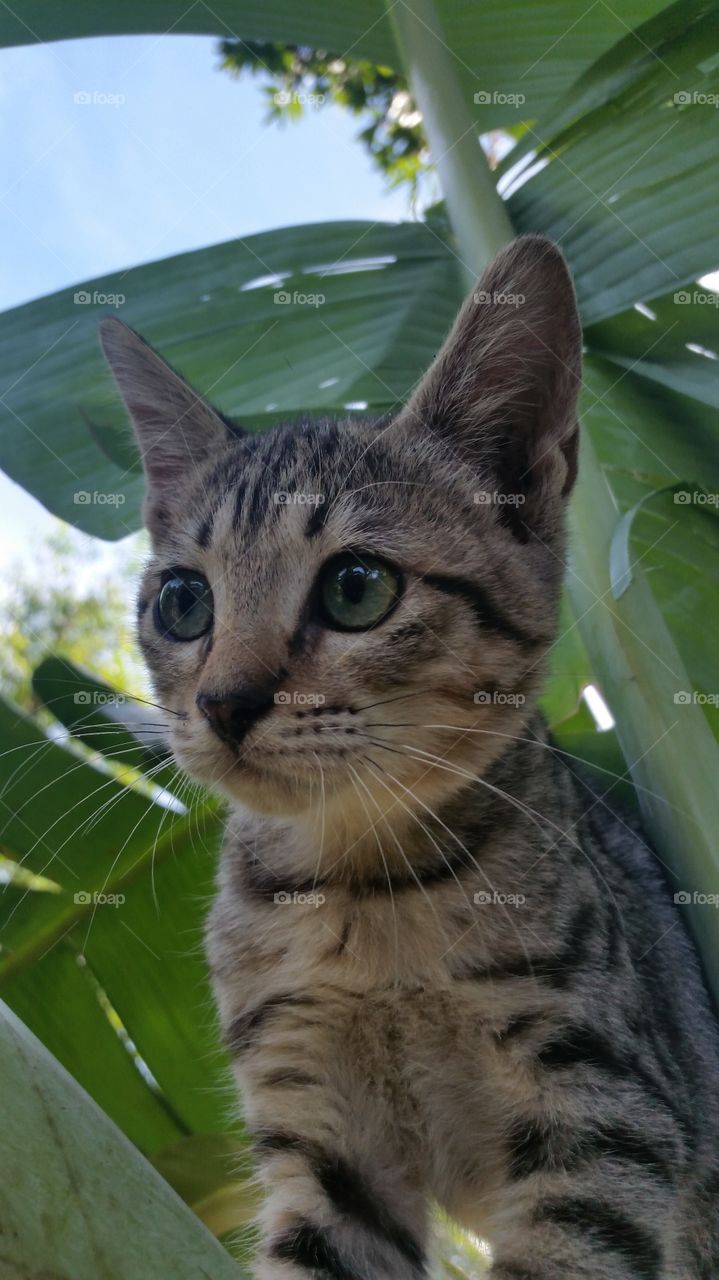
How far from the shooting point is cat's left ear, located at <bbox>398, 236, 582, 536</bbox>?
0.84 meters

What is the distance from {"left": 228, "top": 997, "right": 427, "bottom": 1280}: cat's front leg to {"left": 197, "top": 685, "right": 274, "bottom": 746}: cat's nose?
0.27m

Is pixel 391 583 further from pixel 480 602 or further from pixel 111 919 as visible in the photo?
pixel 111 919

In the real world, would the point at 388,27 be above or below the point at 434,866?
above

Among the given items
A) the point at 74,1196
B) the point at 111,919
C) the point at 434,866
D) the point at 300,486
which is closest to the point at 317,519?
the point at 300,486

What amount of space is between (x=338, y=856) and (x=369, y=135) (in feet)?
2.37

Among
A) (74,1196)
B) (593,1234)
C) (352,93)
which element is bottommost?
(593,1234)

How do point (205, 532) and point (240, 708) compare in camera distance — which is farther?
point (205, 532)

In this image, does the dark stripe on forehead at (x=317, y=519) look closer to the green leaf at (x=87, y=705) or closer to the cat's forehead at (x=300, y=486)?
the cat's forehead at (x=300, y=486)

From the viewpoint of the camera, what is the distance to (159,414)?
982mm

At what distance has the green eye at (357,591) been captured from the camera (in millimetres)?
829

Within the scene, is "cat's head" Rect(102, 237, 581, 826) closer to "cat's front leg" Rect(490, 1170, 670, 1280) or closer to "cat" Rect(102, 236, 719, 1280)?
"cat" Rect(102, 236, 719, 1280)

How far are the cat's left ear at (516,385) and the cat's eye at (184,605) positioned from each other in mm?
247

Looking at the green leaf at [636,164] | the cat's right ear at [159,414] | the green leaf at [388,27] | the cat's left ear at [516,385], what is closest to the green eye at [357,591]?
the cat's left ear at [516,385]

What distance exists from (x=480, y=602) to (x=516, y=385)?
0.18 m
